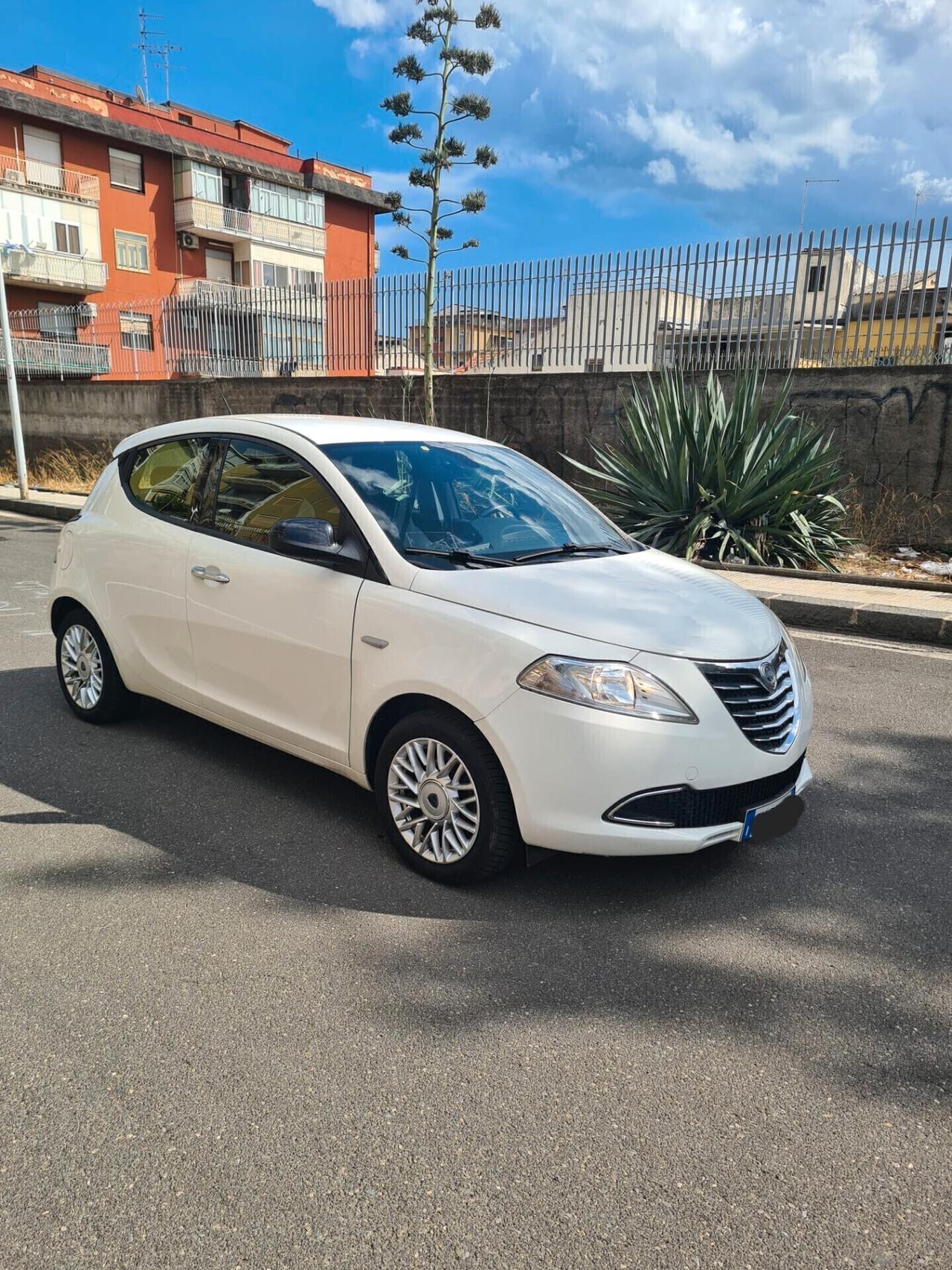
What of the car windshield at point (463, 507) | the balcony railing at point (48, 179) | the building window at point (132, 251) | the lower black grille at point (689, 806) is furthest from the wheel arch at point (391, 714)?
the building window at point (132, 251)

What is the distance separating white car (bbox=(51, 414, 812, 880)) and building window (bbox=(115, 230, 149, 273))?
40460mm

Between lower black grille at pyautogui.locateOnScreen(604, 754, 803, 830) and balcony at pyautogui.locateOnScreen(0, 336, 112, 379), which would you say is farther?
balcony at pyautogui.locateOnScreen(0, 336, 112, 379)

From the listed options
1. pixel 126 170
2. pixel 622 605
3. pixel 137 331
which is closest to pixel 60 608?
pixel 622 605

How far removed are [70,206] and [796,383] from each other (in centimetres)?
3566

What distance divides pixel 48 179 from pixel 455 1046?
1695 inches

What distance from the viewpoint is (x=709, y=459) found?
10.1m

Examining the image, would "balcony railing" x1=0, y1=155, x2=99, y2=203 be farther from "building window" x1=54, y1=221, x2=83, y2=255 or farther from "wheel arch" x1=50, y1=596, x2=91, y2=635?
"wheel arch" x1=50, y1=596, x2=91, y2=635

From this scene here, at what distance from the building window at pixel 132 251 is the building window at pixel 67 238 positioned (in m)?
2.05

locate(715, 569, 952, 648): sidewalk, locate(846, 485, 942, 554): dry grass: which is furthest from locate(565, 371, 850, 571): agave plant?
locate(715, 569, 952, 648): sidewalk

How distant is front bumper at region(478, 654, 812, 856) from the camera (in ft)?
10.3

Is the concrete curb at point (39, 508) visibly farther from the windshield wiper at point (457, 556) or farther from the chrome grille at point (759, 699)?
the chrome grille at point (759, 699)

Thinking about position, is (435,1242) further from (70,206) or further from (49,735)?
(70,206)

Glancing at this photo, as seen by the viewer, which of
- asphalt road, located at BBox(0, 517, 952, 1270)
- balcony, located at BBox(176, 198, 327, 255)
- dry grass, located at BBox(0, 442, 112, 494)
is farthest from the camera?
balcony, located at BBox(176, 198, 327, 255)

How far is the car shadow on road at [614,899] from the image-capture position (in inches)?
111
